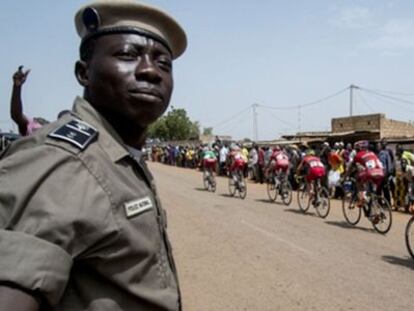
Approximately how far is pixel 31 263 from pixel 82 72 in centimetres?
69

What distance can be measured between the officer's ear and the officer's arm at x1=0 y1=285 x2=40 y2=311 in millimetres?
674

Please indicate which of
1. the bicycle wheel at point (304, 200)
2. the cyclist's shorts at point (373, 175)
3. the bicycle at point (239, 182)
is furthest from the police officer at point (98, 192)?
the bicycle at point (239, 182)

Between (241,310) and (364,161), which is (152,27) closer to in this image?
(241,310)

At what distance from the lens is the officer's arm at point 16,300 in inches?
35.7

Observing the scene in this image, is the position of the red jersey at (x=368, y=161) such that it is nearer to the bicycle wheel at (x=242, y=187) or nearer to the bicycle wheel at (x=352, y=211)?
the bicycle wheel at (x=352, y=211)

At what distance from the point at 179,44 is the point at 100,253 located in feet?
2.91

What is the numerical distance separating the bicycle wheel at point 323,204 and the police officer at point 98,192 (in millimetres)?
9858

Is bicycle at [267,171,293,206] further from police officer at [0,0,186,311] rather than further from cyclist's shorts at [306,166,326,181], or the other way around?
police officer at [0,0,186,311]

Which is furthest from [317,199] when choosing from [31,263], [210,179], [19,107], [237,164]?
[31,263]

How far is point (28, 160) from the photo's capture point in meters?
1.03

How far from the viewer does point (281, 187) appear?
13.2 m

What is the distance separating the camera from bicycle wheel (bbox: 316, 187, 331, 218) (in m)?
10.8

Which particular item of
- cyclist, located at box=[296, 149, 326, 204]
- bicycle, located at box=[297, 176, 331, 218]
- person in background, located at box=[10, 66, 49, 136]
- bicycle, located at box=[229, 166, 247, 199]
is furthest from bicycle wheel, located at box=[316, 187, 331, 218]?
person in background, located at box=[10, 66, 49, 136]

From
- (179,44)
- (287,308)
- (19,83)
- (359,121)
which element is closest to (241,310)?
(287,308)
